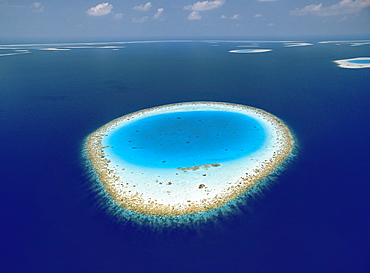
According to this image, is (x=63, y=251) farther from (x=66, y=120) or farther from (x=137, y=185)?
(x=66, y=120)

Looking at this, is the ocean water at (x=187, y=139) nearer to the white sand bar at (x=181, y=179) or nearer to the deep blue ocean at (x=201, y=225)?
the white sand bar at (x=181, y=179)

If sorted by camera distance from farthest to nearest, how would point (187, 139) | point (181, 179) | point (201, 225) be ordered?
point (187, 139)
point (181, 179)
point (201, 225)

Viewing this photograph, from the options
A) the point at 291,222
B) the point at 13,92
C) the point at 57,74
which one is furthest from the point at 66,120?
the point at 57,74

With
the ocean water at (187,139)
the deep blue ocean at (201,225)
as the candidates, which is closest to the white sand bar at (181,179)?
the ocean water at (187,139)

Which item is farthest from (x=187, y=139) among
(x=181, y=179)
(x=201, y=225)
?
(x=201, y=225)

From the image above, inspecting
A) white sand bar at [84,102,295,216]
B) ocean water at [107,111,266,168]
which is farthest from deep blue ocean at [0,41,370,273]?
ocean water at [107,111,266,168]

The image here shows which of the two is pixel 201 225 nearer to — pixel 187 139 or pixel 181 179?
pixel 181 179
